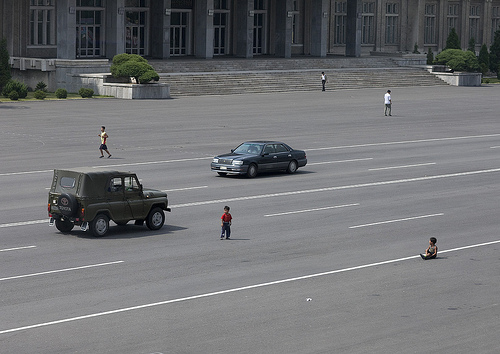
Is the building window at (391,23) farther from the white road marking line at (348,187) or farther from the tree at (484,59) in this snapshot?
the white road marking line at (348,187)

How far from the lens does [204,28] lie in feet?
261

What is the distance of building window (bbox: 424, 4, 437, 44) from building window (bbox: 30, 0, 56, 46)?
48518 millimetres

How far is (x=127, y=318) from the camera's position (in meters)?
16.3

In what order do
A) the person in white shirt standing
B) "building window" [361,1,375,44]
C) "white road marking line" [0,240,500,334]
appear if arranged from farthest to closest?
"building window" [361,1,375,44], the person in white shirt standing, "white road marking line" [0,240,500,334]

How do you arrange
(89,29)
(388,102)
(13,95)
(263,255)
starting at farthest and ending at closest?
(89,29)
(13,95)
(388,102)
(263,255)

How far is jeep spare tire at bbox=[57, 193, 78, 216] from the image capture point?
2258cm

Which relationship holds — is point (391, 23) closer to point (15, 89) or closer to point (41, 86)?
point (41, 86)

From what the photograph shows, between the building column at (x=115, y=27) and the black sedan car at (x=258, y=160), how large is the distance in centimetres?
3969

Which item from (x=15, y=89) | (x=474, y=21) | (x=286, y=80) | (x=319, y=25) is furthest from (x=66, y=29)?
(x=474, y=21)

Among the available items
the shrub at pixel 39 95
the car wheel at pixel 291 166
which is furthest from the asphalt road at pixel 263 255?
the shrub at pixel 39 95

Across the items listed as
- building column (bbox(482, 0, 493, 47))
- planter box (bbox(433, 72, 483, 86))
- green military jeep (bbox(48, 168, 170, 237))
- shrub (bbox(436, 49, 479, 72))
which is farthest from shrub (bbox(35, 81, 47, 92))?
building column (bbox(482, 0, 493, 47))

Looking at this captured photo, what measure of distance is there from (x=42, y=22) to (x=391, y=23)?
44387 mm

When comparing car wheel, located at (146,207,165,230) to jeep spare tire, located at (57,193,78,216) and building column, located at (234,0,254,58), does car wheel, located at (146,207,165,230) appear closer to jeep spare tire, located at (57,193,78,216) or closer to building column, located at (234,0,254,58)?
jeep spare tire, located at (57,193,78,216)

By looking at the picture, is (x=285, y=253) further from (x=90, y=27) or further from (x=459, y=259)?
(x=90, y=27)
